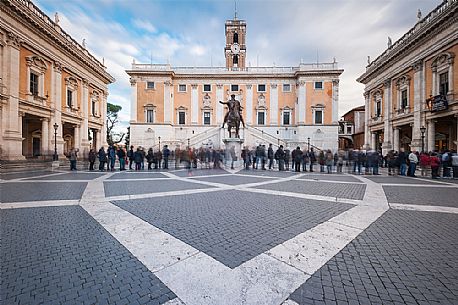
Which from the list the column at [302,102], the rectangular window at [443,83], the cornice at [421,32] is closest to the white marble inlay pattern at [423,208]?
the rectangular window at [443,83]

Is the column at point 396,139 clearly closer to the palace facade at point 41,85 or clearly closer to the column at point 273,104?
the column at point 273,104

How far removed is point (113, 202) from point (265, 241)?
4.64 m

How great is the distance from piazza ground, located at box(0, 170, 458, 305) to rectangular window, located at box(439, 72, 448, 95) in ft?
71.7

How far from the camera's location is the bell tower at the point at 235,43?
5109cm

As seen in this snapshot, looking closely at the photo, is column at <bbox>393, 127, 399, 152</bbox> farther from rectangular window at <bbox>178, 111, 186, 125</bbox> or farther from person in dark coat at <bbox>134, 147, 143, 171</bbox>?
rectangular window at <bbox>178, 111, 186, 125</bbox>

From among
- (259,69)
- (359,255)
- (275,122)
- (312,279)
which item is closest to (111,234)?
(312,279)

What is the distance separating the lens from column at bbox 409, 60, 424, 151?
22141 mm

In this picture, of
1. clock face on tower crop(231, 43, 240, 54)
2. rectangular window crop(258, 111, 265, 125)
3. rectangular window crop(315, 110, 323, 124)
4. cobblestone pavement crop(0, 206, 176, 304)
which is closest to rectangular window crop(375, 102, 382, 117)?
rectangular window crop(315, 110, 323, 124)

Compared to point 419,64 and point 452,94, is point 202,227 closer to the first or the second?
point 452,94

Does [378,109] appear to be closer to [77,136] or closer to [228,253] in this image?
[228,253]

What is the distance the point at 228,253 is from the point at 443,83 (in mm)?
28224

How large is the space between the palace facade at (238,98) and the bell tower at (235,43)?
35.9 ft

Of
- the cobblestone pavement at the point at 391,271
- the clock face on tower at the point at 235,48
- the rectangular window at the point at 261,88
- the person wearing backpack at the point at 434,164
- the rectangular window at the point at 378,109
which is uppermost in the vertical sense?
the clock face on tower at the point at 235,48

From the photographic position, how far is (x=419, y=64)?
22.4m
